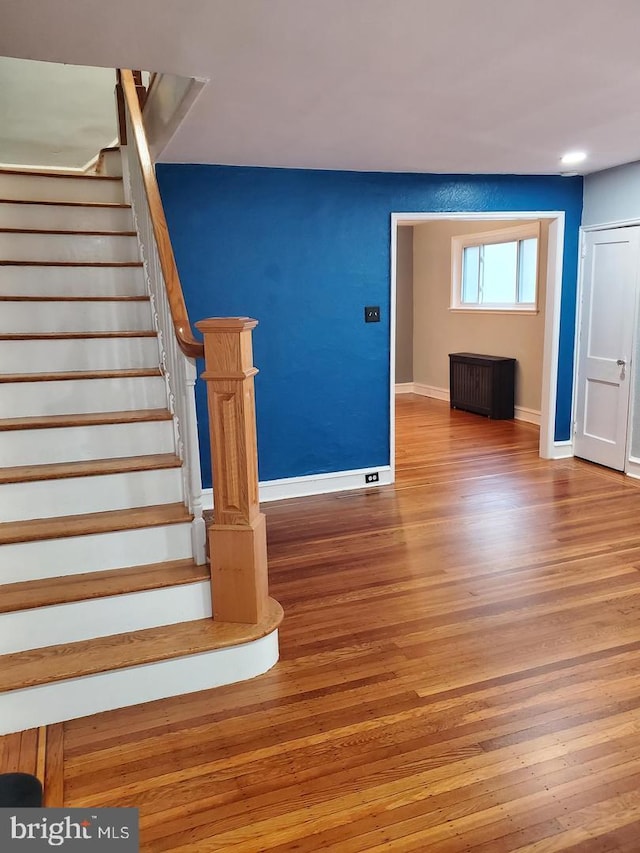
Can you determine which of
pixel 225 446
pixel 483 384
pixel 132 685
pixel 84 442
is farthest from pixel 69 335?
pixel 483 384

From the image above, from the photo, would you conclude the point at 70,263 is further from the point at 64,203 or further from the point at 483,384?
the point at 483,384

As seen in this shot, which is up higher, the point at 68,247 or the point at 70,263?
the point at 68,247

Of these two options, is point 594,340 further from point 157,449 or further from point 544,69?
point 157,449

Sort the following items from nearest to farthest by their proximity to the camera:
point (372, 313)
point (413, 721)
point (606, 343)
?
point (413, 721)
point (372, 313)
point (606, 343)

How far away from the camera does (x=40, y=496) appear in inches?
105

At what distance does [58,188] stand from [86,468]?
7.21 feet

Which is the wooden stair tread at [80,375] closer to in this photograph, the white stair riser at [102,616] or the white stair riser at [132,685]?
the white stair riser at [102,616]

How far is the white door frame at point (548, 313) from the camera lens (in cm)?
491

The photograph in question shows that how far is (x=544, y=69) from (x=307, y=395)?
2.64 metres

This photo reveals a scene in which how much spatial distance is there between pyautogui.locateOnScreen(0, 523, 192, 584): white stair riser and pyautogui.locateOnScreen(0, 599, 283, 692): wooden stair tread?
298 mm

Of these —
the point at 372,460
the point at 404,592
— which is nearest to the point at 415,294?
the point at 372,460

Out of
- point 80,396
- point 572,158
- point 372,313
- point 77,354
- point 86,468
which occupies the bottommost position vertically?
point 86,468

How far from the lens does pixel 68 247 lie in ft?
12.1

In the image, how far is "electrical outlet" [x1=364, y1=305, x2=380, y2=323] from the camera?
4789 millimetres
